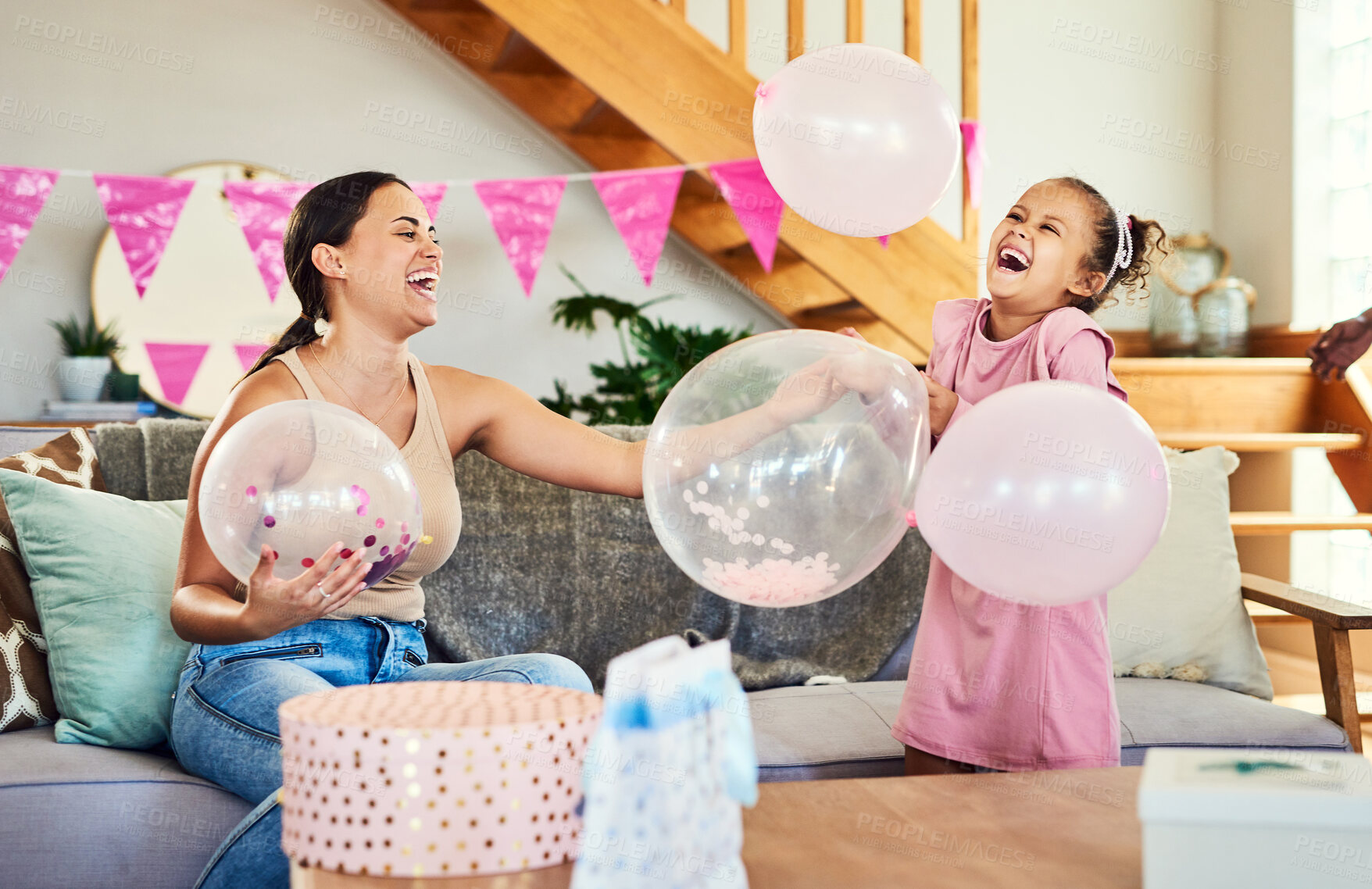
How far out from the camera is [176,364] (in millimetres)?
3625

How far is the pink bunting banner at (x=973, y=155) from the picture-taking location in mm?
3305

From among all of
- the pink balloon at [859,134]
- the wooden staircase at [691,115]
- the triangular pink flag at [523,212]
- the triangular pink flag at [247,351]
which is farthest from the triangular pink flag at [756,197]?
the pink balloon at [859,134]

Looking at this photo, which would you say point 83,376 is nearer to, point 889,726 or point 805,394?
point 889,726

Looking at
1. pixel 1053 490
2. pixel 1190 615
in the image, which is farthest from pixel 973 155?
pixel 1053 490

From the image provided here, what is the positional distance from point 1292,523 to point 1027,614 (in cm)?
219

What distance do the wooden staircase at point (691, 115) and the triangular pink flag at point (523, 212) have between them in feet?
1.08

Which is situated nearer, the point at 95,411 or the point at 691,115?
the point at 691,115

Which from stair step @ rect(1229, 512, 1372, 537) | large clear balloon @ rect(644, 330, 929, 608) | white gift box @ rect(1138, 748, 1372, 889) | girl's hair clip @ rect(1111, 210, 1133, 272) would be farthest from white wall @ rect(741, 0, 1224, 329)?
white gift box @ rect(1138, 748, 1372, 889)

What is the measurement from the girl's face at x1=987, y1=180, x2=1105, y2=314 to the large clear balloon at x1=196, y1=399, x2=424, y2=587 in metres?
0.77

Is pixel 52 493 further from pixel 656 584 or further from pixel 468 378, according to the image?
pixel 656 584

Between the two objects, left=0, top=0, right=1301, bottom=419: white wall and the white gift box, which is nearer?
the white gift box

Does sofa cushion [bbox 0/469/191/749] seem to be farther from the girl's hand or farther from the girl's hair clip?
the girl's hair clip

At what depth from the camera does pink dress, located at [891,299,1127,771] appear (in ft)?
4.41

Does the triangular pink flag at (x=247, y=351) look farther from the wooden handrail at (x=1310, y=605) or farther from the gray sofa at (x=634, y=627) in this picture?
the wooden handrail at (x=1310, y=605)
